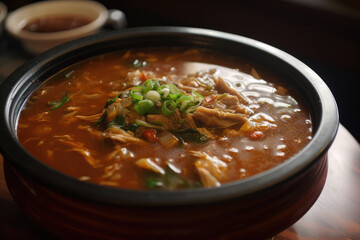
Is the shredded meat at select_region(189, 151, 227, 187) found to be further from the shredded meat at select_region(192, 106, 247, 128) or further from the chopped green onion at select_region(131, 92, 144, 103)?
the chopped green onion at select_region(131, 92, 144, 103)

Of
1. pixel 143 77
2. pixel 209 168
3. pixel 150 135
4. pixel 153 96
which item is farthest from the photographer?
Answer: pixel 143 77

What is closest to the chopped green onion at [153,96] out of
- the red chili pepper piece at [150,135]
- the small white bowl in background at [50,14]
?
the red chili pepper piece at [150,135]

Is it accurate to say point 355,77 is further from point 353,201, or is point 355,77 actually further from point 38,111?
point 38,111

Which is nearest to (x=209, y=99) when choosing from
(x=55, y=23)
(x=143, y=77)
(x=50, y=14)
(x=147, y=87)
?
(x=147, y=87)

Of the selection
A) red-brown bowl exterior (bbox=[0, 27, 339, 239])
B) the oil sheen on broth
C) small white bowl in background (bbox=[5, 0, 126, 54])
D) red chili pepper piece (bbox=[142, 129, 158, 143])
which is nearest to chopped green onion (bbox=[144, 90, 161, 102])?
the oil sheen on broth

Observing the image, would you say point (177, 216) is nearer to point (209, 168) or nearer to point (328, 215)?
point (209, 168)

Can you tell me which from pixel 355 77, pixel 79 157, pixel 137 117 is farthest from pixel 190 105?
pixel 355 77
